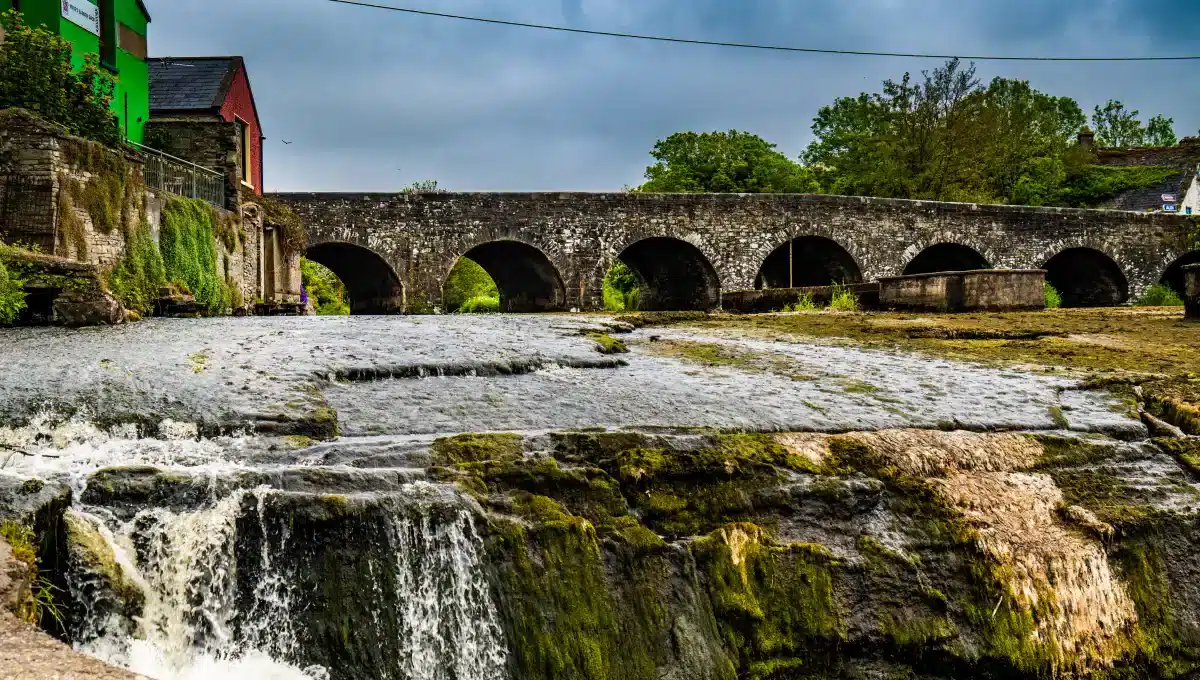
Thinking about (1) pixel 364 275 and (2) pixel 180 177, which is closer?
(2) pixel 180 177

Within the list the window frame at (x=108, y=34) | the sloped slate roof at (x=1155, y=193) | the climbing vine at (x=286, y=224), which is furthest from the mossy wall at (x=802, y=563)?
the sloped slate roof at (x=1155, y=193)

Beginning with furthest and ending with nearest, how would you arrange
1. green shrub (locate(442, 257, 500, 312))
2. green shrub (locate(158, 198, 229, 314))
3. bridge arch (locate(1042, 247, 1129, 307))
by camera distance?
green shrub (locate(442, 257, 500, 312)) → bridge arch (locate(1042, 247, 1129, 307)) → green shrub (locate(158, 198, 229, 314))

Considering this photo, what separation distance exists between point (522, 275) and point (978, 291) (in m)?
12.6

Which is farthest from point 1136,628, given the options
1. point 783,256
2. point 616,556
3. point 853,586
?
point 783,256

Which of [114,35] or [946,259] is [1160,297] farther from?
[114,35]

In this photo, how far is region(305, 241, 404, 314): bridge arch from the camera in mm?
19594

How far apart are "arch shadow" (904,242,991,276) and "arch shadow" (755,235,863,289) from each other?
174cm

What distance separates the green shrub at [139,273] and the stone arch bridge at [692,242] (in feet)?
23.5

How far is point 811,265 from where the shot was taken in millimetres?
24719

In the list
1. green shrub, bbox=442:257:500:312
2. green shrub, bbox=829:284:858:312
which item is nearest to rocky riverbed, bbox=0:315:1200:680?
green shrub, bbox=829:284:858:312

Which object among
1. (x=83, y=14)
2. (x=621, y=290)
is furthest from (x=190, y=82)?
(x=621, y=290)

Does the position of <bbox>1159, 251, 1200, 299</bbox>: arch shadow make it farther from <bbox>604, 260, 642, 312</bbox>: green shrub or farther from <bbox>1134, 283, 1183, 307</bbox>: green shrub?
<bbox>604, 260, 642, 312</bbox>: green shrub

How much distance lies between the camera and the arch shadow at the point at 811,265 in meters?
23.1

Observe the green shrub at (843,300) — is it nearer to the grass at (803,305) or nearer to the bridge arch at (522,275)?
the grass at (803,305)
